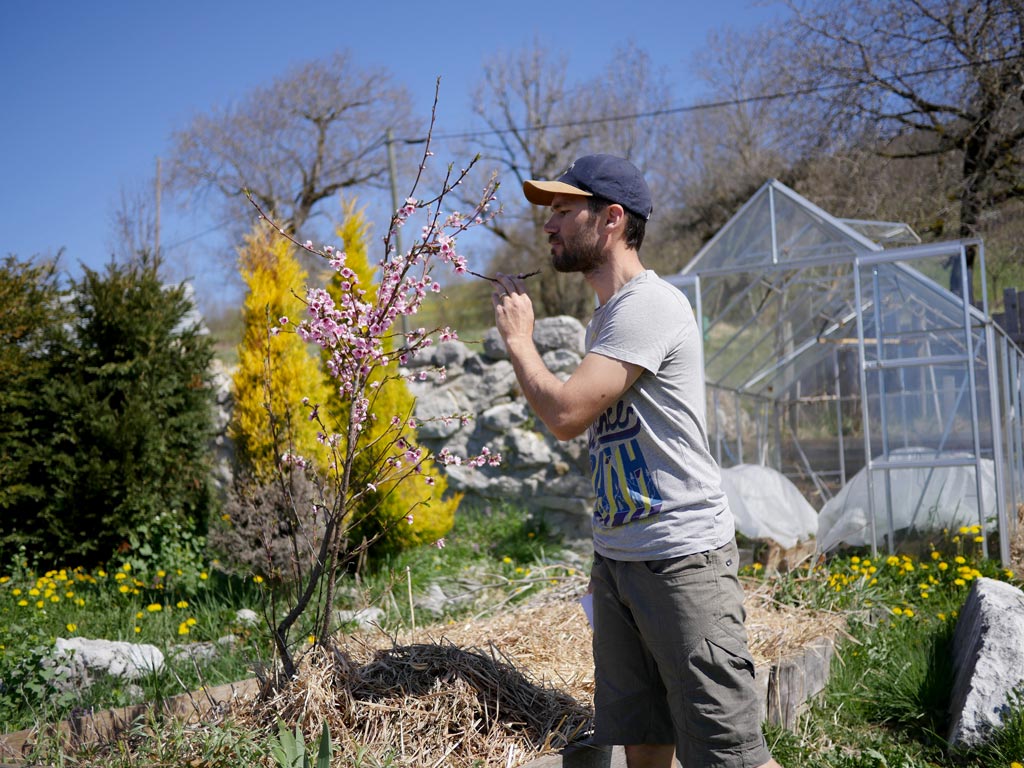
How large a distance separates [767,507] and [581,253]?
4.04 metres

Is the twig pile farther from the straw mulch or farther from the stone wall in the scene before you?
the stone wall

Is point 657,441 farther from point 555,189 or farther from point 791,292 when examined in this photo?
point 791,292

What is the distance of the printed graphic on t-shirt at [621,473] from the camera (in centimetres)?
212

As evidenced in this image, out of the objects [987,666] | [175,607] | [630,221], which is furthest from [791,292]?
[630,221]

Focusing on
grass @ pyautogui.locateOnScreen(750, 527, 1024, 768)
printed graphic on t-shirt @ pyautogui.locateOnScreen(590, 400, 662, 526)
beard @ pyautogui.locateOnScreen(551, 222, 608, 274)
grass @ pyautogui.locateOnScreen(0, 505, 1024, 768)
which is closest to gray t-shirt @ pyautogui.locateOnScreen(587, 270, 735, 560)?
printed graphic on t-shirt @ pyautogui.locateOnScreen(590, 400, 662, 526)

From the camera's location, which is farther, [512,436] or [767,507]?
[512,436]

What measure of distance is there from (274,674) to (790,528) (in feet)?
13.3

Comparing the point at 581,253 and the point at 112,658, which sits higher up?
the point at 581,253

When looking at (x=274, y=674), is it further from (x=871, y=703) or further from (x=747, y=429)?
(x=747, y=429)

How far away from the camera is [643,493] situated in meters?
2.12

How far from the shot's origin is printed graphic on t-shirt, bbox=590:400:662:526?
6.97 ft

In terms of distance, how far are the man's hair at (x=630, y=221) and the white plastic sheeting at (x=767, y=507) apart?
353cm

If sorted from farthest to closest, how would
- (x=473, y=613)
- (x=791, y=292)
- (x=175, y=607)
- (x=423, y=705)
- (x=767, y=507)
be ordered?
(x=791, y=292) < (x=767, y=507) < (x=175, y=607) < (x=473, y=613) < (x=423, y=705)

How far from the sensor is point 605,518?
7.29 ft
